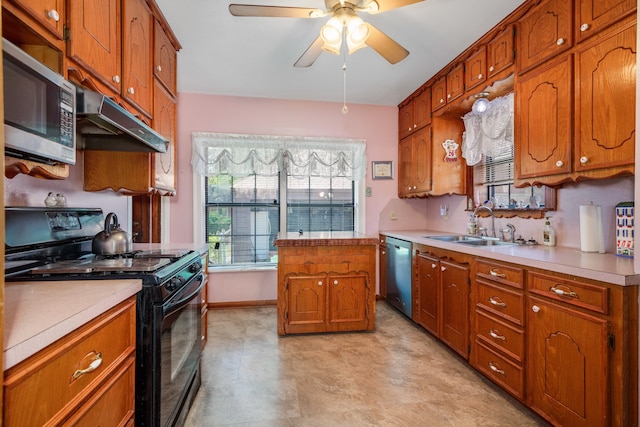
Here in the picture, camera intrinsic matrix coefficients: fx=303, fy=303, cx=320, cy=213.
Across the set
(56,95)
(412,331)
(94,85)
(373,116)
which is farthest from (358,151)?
(56,95)

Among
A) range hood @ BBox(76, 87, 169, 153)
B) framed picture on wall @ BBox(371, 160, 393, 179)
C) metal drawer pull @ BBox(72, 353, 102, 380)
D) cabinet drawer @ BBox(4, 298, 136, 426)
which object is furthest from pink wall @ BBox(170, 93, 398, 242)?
metal drawer pull @ BBox(72, 353, 102, 380)

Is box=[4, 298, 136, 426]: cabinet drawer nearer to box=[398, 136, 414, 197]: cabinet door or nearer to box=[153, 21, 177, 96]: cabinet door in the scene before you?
box=[153, 21, 177, 96]: cabinet door

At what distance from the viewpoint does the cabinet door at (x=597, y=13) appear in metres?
1.53

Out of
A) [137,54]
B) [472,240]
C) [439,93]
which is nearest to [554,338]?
[472,240]

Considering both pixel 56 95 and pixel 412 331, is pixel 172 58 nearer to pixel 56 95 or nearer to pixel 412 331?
pixel 56 95

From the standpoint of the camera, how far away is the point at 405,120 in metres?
3.92

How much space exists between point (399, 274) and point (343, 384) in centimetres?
155

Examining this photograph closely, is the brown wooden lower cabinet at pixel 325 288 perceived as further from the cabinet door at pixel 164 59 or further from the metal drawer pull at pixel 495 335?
the cabinet door at pixel 164 59

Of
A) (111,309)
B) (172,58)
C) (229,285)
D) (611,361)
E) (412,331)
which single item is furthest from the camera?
(229,285)

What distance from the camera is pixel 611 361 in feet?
4.50

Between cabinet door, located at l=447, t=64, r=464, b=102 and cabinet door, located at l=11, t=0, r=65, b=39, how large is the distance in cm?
284

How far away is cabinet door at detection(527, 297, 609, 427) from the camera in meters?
1.41

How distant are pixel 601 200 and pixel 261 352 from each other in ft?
8.92

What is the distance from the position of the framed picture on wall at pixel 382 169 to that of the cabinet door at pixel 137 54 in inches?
109
